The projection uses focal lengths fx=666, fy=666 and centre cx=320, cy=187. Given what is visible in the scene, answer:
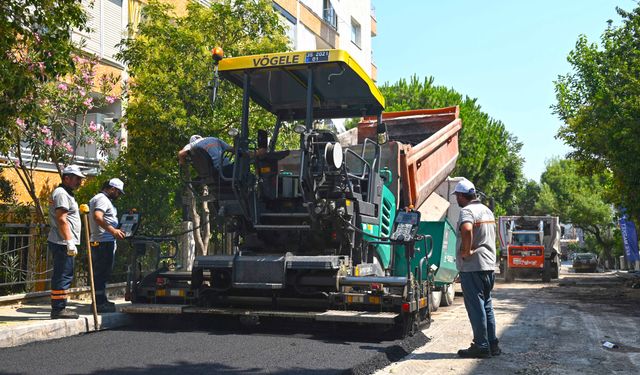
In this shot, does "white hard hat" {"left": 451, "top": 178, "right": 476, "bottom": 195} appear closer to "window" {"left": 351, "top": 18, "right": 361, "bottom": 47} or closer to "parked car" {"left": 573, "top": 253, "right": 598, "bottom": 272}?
"window" {"left": 351, "top": 18, "right": 361, "bottom": 47}

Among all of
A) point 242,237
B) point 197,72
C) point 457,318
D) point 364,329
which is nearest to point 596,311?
point 457,318

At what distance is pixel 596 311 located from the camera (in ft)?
35.9

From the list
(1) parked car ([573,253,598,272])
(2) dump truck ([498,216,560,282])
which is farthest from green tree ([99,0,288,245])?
(1) parked car ([573,253,598,272])

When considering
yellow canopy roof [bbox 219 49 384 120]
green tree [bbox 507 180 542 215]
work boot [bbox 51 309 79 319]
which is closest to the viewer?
yellow canopy roof [bbox 219 49 384 120]

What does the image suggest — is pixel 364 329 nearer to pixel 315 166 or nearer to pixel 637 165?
pixel 315 166

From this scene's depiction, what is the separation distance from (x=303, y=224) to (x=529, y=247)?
16.9 meters

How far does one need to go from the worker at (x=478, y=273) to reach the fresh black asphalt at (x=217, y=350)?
686mm

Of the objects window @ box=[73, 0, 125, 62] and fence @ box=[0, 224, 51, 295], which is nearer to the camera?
fence @ box=[0, 224, 51, 295]

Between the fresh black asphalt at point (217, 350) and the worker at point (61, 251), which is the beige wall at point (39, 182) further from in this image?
the fresh black asphalt at point (217, 350)

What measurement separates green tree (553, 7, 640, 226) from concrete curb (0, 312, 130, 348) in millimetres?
10160

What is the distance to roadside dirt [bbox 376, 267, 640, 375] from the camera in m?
5.55

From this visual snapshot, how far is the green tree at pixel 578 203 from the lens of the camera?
5131 centimetres

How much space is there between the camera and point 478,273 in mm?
6109

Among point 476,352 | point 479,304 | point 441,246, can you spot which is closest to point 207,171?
point 479,304
